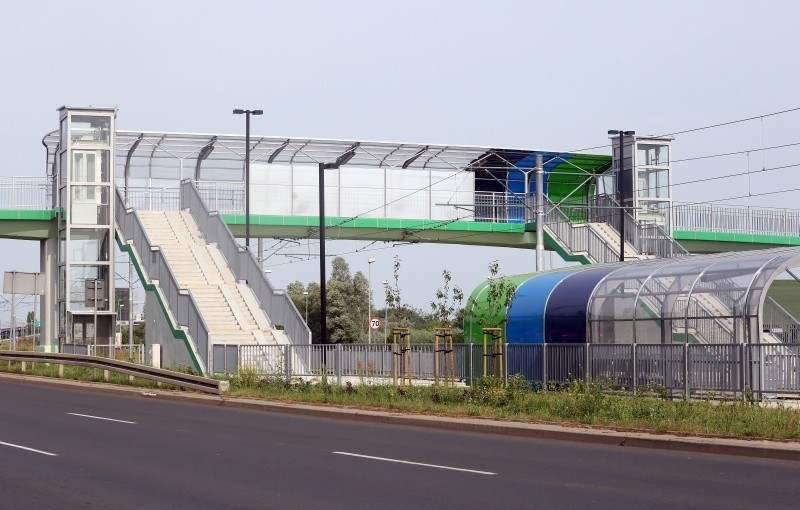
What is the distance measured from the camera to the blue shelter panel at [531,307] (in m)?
33.4

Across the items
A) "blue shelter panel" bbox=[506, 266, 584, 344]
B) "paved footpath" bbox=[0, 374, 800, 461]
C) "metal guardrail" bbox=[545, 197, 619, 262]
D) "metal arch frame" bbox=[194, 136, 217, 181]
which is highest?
"metal arch frame" bbox=[194, 136, 217, 181]

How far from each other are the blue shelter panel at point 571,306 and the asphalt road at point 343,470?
38.0 feet

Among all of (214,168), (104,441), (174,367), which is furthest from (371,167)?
(104,441)

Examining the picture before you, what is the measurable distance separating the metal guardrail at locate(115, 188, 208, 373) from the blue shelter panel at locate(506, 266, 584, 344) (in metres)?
9.35

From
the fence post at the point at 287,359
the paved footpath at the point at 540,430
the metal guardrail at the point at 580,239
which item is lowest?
the paved footpath at the point at 540,430

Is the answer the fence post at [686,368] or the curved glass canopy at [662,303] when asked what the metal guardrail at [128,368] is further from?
the fence post at [686,368]

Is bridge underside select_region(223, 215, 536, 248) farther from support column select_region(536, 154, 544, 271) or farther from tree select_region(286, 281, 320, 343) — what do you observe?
tree select_region(286, 281, 320, 343)

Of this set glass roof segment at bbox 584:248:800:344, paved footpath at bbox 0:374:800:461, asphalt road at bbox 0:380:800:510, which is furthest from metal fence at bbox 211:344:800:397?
asphalt road at bbox 0:380:800:510

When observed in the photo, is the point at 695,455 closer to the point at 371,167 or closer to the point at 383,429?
the point at 383,429

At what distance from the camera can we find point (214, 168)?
55938 millimetres

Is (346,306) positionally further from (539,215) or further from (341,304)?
(539,215)

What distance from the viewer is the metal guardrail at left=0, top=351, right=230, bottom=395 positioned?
30.2 m

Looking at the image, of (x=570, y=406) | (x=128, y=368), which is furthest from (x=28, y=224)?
(x=570, y=406)

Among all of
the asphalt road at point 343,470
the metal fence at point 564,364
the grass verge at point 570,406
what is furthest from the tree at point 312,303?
the asphalt road at point 343,470
